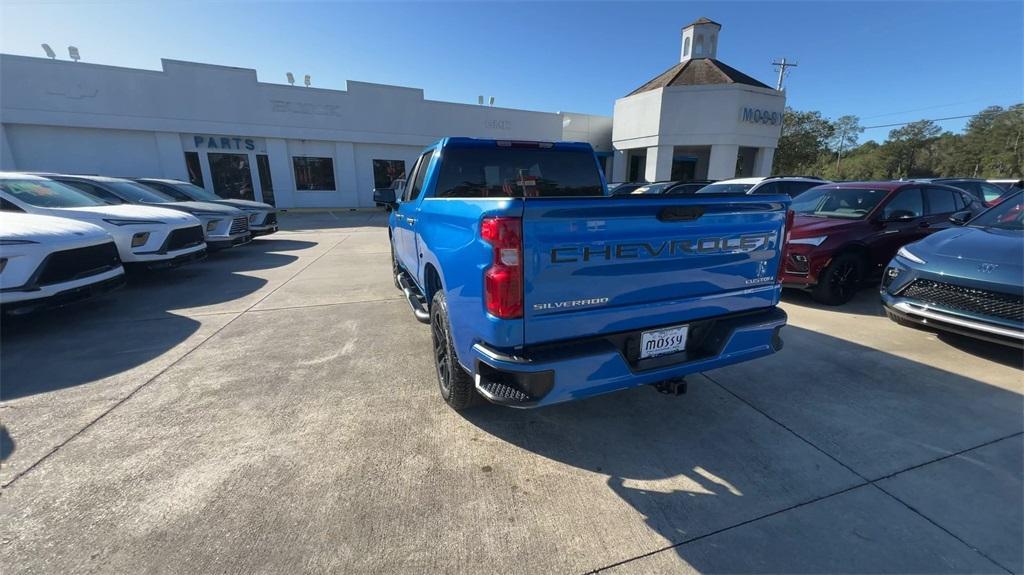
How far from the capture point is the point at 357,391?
11.1ft

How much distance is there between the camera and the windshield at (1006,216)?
4297mm

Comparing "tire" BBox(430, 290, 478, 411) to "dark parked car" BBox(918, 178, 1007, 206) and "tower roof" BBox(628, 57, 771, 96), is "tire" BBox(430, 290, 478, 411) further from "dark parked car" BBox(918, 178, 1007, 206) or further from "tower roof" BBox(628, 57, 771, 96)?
"tower roof" BBox(628, 57, 771, 96)

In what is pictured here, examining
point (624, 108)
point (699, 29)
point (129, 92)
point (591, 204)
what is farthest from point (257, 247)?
point (699, 29)

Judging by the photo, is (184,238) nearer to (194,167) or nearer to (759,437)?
(759,437)

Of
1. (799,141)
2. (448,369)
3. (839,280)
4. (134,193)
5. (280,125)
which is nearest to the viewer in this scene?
(448,369)

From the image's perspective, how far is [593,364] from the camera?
2172 mm

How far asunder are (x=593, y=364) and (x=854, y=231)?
18.1 feet

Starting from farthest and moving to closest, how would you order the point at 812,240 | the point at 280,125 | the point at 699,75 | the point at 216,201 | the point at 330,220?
1. the point at 699,75
2. the point at 280,125
3. the point at 330,220
4. the point at 216,201
5. the point at 812,240

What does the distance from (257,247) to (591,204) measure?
1158cm

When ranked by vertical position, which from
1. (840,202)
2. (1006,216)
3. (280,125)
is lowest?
(1006,216)

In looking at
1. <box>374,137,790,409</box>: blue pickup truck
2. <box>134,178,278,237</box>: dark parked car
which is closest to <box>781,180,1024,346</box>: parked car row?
<box>374,137,790,409</box>: blue pickup truck

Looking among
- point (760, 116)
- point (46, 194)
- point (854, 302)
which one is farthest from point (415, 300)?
point (760, 116)

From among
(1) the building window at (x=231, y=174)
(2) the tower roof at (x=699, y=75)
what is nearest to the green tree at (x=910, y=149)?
(2) the tower roof at (x=699, y=75)

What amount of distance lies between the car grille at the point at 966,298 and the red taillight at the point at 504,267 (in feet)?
14.5
